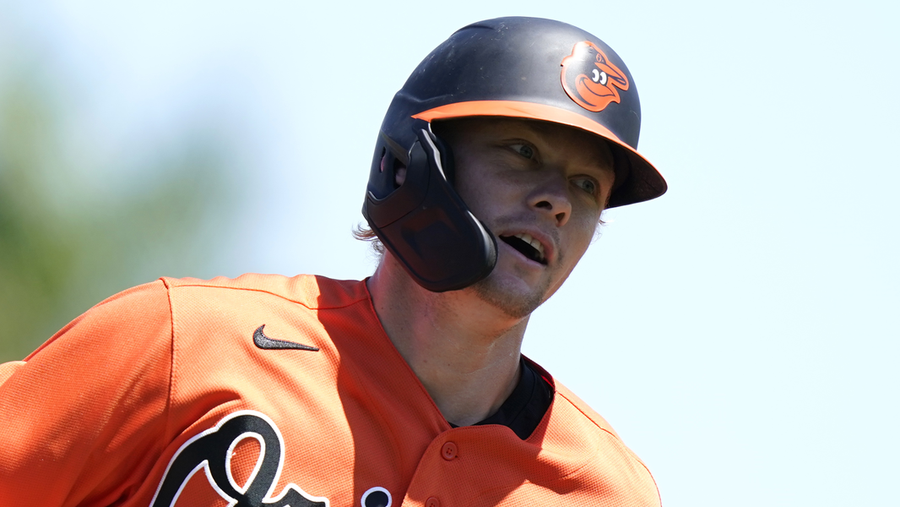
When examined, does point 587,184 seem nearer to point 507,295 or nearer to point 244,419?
point 507,295

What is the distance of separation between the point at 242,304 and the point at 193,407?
1.61ft

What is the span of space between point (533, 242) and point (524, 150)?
37cm

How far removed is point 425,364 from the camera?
149 inches

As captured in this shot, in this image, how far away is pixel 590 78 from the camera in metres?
3.97

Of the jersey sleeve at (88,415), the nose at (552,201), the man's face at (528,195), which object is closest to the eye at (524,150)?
the man's face at (528,195)

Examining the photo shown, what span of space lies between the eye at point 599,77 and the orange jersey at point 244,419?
1244 mm

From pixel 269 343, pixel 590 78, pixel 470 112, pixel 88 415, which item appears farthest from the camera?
pixel 590 78

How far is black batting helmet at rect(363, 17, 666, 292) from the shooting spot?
11.8ft

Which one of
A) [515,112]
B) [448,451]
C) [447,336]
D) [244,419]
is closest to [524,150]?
[515,112]

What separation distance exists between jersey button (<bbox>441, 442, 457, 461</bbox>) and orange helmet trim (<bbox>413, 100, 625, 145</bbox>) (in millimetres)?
1193

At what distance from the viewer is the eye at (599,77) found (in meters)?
3.98

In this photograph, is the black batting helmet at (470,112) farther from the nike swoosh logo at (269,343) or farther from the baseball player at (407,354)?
the nike swoosh logo at (269,343)

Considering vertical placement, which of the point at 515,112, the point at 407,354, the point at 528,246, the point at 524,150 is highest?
the point at 515,112

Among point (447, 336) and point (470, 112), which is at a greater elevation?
point (470, 112)
